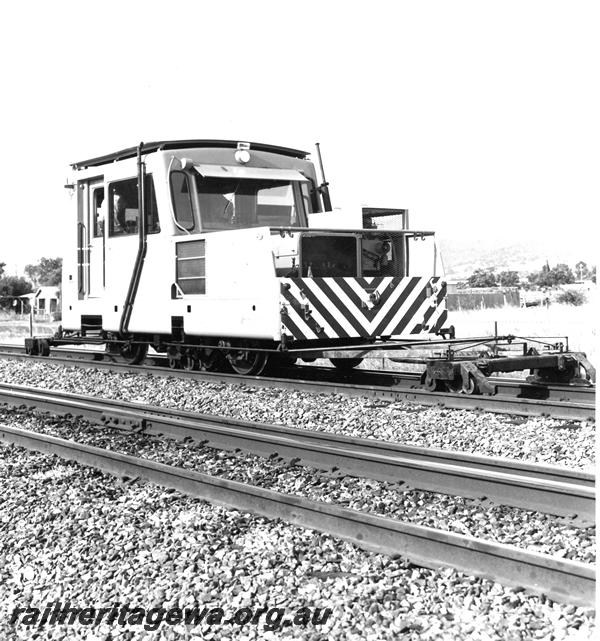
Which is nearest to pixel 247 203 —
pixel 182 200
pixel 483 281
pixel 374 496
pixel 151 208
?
pixel 182 200

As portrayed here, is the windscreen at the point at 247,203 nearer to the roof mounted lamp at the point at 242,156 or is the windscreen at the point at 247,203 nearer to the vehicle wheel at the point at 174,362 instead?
the roof mounted lamp at the point at 242,156

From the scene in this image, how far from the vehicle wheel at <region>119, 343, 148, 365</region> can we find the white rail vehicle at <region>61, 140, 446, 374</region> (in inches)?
9.5

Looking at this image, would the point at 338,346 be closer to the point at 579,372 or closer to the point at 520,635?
the point at 579,372

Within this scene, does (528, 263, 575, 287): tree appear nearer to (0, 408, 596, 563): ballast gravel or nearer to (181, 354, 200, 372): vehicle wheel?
(181, 354, 200, 372): vehicle wheel

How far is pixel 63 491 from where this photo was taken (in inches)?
228

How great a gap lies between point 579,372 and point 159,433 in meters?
4.81

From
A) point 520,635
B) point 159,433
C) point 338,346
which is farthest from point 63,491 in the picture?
point 338,346

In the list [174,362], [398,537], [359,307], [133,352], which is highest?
[359,307]

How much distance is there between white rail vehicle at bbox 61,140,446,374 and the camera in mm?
10070

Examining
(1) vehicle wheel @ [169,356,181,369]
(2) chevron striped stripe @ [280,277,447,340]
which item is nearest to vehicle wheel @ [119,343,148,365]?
(1) vehicle wheel @ [169,356,181,369]

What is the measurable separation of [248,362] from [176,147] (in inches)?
117

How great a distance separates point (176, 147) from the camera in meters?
11.3

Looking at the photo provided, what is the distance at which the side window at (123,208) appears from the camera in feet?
39.0

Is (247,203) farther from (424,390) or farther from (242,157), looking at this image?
(424,390)
